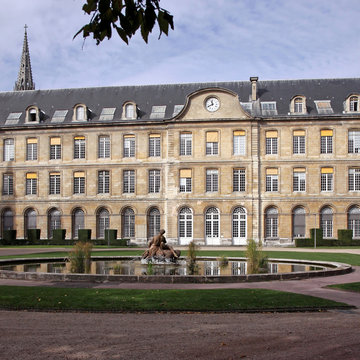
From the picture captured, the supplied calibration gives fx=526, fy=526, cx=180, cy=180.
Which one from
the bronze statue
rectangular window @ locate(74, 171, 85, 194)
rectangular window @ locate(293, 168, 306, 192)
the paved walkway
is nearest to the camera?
the paved walkway

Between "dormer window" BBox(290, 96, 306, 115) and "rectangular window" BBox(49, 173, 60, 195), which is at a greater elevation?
"dormer window" BBox(290, 96, 306, 115)

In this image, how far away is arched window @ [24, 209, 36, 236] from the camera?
145ft

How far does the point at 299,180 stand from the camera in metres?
41.2

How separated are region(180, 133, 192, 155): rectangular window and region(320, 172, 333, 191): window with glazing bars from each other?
1060 centimetres

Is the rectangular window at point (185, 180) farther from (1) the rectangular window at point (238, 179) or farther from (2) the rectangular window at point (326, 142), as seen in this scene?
(2) the rectangular window at point (326, 142)

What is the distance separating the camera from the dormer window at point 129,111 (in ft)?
142

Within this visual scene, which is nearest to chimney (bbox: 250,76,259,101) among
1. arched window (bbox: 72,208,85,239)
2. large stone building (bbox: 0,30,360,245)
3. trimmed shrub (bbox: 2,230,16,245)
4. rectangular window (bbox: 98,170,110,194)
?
large stone building (bbox: 0,30,360,245)

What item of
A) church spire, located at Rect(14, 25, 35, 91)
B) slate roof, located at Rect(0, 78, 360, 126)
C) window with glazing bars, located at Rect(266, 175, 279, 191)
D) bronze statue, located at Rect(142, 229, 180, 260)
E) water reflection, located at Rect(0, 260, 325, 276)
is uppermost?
church spire, located at Rect(14, 25, 35, 91)

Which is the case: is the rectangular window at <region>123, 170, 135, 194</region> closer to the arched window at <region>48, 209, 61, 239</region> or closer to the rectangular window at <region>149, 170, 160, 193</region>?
the rectangular window at <region>149, 170, 160, 193</region>

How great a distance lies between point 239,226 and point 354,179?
9665 mm

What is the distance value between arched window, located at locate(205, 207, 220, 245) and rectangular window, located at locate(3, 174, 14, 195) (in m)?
16.9

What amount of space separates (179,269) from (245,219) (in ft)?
73.9

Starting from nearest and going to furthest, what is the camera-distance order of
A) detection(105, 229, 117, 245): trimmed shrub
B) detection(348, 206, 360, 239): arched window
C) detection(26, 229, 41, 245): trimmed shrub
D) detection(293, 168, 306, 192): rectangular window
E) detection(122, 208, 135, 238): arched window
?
detection(105, 229, 117, 245): trimmed shrub → detection(348, 206, 360, 239): arched window → detection(293, 168, 306, 192): rectangular window → detection(26, 229, 41, 245): trimmed shrub → detection(122, 208, 135, 238): arched window

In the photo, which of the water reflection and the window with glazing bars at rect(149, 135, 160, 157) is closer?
the water reflection
